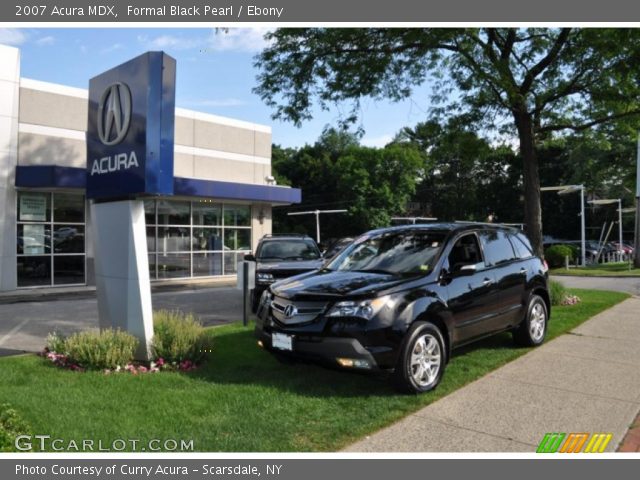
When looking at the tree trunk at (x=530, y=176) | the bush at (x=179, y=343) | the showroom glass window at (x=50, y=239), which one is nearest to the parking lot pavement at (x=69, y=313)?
the bush at (x=179, y=343)

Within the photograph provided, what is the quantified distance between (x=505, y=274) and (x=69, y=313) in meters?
8.83

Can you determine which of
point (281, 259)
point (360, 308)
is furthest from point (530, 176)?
point (360, 308)

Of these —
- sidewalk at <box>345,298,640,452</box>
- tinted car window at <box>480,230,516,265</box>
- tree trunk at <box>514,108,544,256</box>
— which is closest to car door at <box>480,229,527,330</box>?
tinted car window at <box>480,230,516,265</box>

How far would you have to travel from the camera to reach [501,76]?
34.9 feet

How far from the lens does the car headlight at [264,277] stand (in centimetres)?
1084

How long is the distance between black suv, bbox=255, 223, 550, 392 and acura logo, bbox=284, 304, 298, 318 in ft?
0.03

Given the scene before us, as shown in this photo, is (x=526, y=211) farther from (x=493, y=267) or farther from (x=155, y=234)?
(x=155, y=234)

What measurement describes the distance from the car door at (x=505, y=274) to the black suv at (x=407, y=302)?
14mm

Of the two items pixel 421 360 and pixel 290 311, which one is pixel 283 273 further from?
pixel 421 360

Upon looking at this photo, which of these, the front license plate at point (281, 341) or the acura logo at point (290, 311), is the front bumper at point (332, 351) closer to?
the front license plate at point (281, 341)

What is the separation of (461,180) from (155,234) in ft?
177

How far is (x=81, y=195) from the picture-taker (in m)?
18.1

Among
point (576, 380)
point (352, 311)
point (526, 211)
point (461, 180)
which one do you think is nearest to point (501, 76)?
point (526, 211)

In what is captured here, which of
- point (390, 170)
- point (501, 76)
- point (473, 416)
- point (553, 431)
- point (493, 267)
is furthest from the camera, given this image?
point (390, 170)
